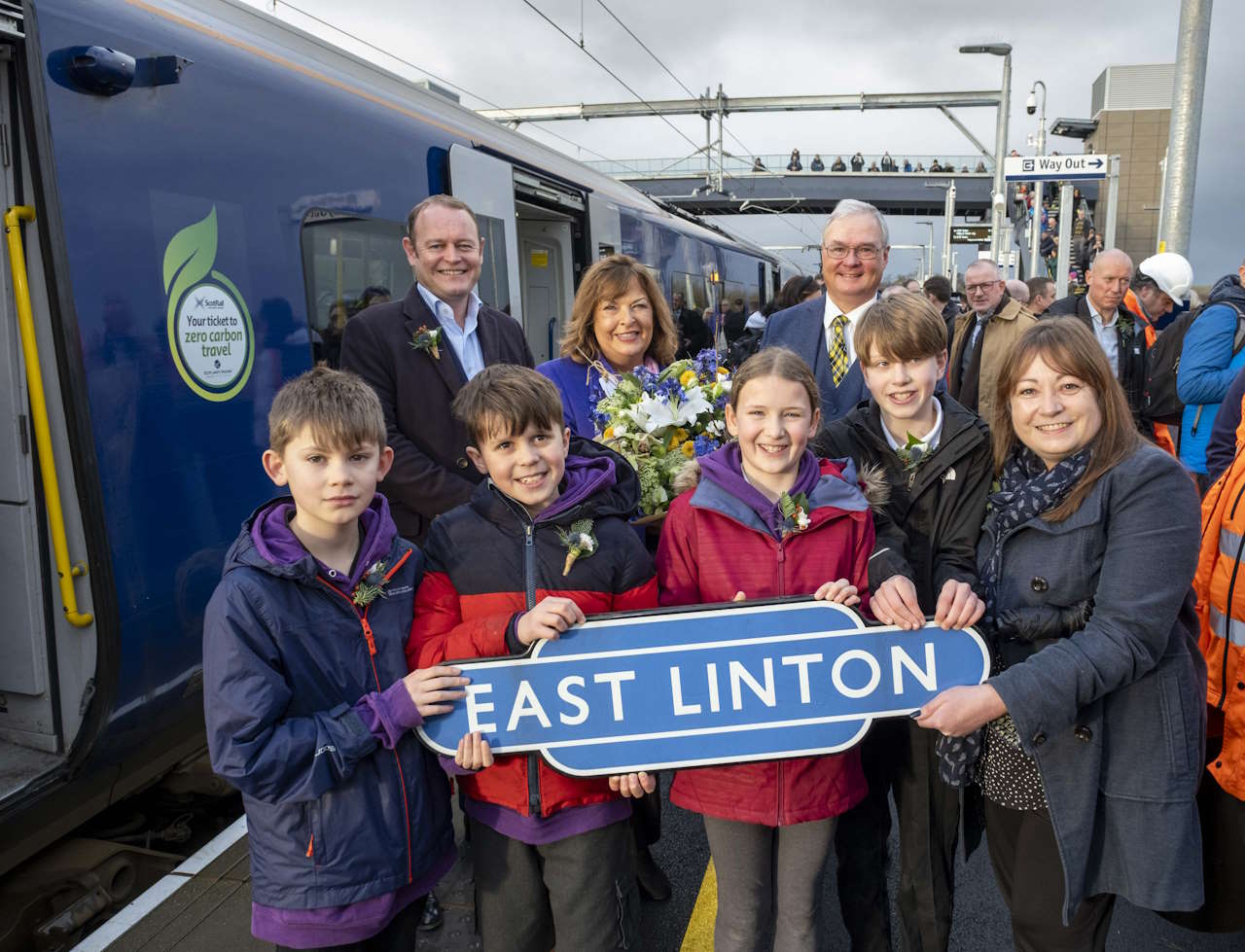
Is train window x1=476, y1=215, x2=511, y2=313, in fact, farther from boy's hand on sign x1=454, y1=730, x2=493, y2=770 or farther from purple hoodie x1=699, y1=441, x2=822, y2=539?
boy's hand on sign x1=454, y1=730, x2=493, y2=770

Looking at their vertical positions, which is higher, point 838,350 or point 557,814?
point 838,350

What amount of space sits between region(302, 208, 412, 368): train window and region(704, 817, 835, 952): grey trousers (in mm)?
2823

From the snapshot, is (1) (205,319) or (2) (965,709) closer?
(2) (965,709)

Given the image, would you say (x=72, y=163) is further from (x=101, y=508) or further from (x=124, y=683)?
(x=124, y=683)

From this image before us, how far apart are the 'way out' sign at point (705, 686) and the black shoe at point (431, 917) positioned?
3.57ft

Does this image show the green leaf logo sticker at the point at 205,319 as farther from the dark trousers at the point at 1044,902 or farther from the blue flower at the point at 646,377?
the dark trousers at the point at 1044,902

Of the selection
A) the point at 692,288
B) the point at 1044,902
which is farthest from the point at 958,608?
the point at 692,288

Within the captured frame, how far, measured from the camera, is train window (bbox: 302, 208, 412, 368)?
3943 mm

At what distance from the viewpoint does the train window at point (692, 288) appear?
38.4 ft

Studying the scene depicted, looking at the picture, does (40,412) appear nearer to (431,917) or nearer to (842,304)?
(431,917)

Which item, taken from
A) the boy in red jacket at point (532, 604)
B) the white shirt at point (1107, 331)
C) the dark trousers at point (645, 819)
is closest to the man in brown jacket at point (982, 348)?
the white shirt at point (1107, 331)

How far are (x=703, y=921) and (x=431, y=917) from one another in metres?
0.80

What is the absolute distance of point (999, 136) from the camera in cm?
1639

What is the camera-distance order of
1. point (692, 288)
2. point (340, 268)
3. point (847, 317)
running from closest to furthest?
point (847, 317) → point (340, 268) → point (692, 288)
